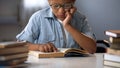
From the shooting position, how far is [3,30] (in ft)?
13.6

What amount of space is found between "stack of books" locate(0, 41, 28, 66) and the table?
78 millimetres

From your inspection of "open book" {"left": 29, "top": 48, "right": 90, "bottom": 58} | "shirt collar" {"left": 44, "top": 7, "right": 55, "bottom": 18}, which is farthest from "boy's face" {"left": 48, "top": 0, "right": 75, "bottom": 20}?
"open book" {"left": 29, "top": 48, "right": 90, "bottom": 58}

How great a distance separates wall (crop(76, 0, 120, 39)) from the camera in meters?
4.11

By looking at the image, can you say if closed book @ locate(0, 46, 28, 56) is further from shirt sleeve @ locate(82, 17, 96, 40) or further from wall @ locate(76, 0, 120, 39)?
wall @ locate(76, 0, 120, 39)

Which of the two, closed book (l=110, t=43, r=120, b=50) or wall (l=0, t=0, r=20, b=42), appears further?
wall (l=0, t=0, r=20, b=42)

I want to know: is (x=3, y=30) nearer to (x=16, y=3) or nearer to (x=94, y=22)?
(x=16, y=3)

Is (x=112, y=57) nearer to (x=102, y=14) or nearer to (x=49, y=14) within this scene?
(x=49, y=14)

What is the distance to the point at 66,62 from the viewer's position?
5.54 ft

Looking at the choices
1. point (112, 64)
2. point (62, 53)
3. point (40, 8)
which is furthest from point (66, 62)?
point (40, 8)

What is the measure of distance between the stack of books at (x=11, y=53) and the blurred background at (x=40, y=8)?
255cm

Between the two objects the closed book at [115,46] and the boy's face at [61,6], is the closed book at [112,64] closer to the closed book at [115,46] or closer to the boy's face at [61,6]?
the closed book at [115,46]

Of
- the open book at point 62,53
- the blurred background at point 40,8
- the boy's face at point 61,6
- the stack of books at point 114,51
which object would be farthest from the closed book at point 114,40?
the blurred background at point 40,8

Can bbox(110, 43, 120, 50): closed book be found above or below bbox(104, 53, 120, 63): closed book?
above

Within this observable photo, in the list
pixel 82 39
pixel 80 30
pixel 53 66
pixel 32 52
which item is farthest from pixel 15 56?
pixel 80 30
